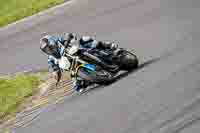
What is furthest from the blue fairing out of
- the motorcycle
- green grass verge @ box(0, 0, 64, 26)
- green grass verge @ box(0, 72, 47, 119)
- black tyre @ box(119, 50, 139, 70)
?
green grass verge @ box(0, 0, 64, 26)

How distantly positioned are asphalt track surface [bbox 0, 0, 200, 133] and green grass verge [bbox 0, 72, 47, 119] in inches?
40.6

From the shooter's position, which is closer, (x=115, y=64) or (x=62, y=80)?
A: (x=115, y=64)

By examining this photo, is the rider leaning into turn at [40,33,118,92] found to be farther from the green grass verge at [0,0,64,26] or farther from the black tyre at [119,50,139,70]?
the green grass verge at [0,0,64,26]

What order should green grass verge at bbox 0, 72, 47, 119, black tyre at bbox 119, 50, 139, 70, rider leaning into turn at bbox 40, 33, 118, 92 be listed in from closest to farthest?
black tyre at bbox 119, 50, 139, 70 < rider leaning into turn at bbox 40, 33, 118, 92 < green grass verge at bbox 0, 72, 47, 119

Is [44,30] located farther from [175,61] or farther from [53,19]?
[175,61]

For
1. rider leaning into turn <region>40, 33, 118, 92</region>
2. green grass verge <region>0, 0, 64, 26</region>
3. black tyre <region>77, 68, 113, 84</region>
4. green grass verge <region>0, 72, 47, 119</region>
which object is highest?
rider leaning into turn <region>40, 33, 118, 92</region>

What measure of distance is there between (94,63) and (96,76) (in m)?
0.28

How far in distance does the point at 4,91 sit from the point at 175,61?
21.3 ft

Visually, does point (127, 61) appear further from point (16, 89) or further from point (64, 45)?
point (16, 89)

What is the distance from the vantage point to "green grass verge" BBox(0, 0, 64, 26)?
95.3 feet

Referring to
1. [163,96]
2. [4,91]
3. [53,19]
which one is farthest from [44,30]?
[163,96]

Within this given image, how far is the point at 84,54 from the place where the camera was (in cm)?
1570

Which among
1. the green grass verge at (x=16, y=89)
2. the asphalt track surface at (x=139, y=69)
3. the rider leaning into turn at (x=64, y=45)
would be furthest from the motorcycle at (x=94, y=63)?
the green grass verge at (x=16, y=89)

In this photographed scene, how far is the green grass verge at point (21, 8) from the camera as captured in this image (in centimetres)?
2905
